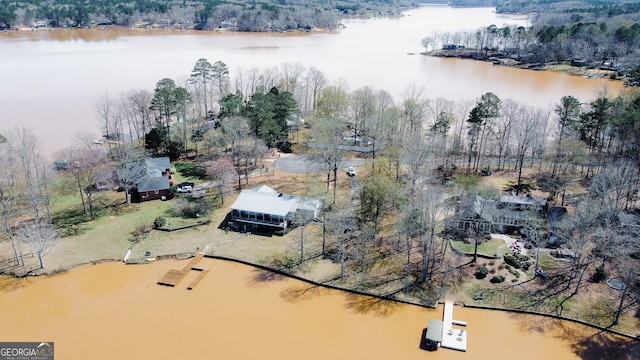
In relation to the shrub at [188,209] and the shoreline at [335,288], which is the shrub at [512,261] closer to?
the shoreline at [335,288]

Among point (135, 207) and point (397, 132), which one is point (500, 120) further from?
point (135, 207)

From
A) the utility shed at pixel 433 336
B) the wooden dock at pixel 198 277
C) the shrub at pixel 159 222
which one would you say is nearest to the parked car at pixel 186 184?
the shrub at pixel 159 222

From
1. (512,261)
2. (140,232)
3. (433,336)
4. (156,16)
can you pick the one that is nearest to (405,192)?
(512,261)

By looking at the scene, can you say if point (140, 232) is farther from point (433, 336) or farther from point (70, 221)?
point (433, 336)

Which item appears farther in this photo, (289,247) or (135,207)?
(135,207)

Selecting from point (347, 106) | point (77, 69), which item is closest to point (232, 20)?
point (77, 69)

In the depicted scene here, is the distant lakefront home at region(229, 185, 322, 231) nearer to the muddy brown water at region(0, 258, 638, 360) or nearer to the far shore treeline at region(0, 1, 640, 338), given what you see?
the far shore treeline at region(0, 1, 640, 338)

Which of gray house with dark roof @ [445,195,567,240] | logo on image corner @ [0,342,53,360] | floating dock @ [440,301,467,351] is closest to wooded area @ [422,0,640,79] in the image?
gray house with dark roof @ [445,195,567,240]
